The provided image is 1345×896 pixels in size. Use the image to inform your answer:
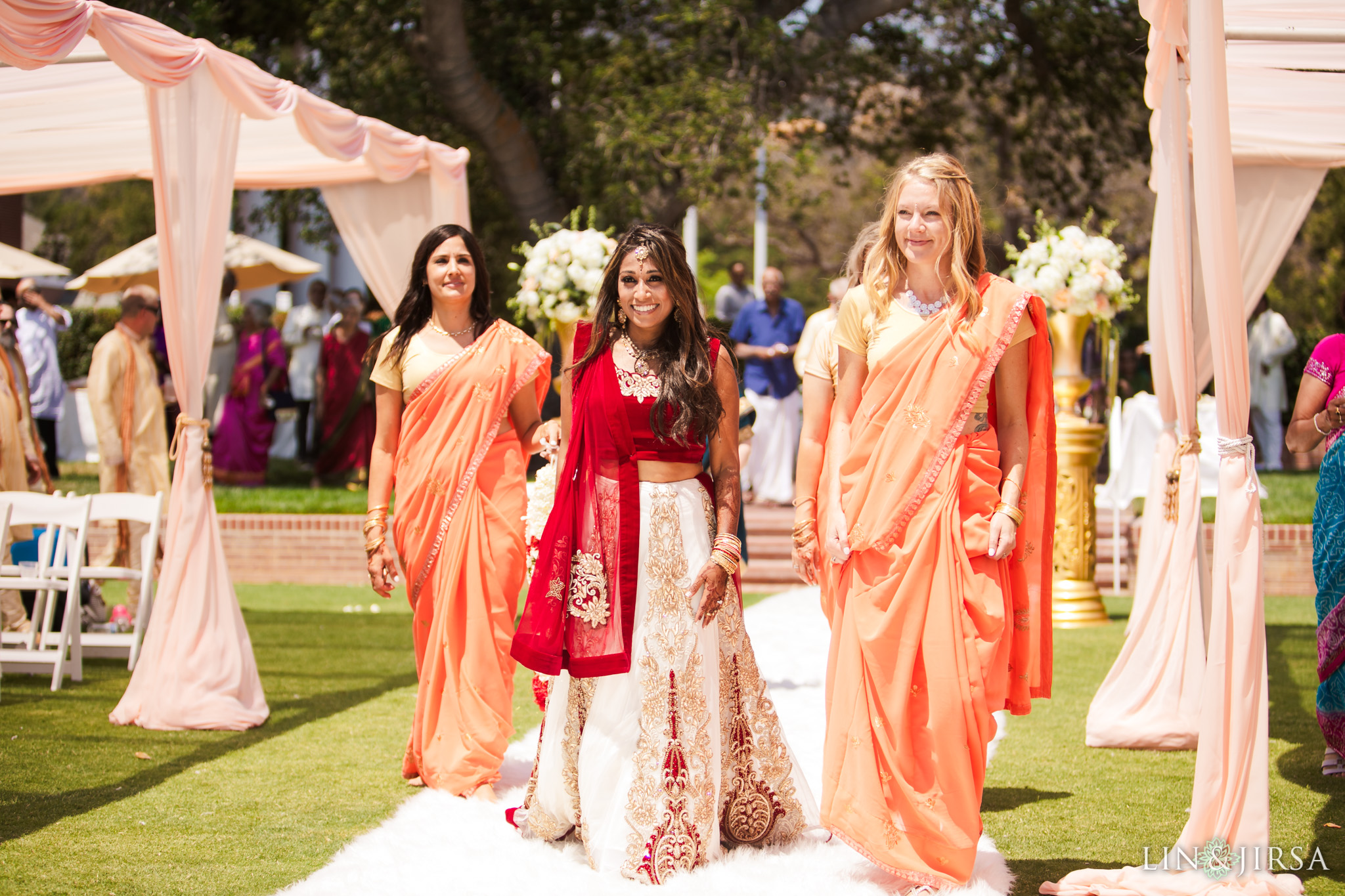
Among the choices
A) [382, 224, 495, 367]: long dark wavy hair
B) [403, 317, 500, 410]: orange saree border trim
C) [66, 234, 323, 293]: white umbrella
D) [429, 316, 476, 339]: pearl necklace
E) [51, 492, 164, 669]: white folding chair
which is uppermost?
[66, 234, 323, 293]: white umbrella

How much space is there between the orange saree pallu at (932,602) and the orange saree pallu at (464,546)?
5.24 feet

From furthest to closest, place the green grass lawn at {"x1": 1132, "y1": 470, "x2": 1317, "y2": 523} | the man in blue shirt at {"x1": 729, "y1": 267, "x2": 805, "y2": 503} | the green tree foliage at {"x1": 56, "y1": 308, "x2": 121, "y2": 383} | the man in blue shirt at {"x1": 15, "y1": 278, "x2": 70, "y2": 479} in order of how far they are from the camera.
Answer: the green tree foliage at {"x1": 56, "y1": 308, "x2": 121, "y2": 383}
the man in blue shirt at {"x1": 15, "y1": 278, "x2": 70, "y2": 479}
the man in blue shirt at {"x1": 729, "y1": 267, "x2": 805, "y2": 503}
the green grass lawn at {"x1": 1132, "y1": 470, "x2": 1317, "y2": 523}

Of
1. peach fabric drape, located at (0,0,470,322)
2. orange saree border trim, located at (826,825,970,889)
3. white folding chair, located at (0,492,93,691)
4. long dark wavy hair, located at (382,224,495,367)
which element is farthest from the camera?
white folding chair, located at (0,492,93,691)

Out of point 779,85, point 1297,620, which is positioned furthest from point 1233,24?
point 779,85

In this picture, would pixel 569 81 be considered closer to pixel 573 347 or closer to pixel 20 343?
pixel 20 343

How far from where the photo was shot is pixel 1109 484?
33.7 ft

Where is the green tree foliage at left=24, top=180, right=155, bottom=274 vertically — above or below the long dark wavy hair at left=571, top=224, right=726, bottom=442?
above

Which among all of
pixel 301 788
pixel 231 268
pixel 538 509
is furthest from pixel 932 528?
pixel 231 268

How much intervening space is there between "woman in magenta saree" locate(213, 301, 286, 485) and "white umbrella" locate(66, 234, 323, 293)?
2.83ft

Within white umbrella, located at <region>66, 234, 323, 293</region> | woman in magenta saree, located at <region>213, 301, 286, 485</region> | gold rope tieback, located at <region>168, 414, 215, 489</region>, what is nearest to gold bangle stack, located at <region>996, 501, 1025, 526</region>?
gold rope tieback, located at <region>168, 414, 215, 489</region>

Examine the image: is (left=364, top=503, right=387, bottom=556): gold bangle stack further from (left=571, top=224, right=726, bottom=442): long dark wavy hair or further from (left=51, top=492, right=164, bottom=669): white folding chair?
(left=51, top=492, right=164, bottom=669): white folding chair

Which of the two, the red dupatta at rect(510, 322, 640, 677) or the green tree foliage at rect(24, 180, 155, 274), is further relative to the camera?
the green tree foliage at rect(24, 180, 155, 274)

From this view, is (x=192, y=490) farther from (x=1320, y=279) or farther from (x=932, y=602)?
(x=1320, y=279)

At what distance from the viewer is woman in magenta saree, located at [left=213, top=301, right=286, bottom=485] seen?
601 inches
